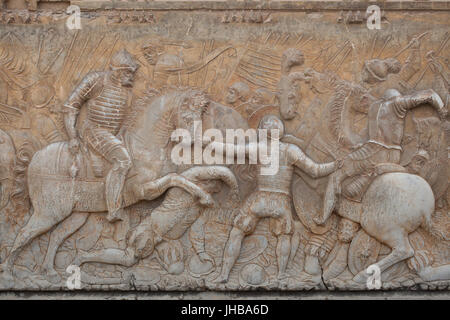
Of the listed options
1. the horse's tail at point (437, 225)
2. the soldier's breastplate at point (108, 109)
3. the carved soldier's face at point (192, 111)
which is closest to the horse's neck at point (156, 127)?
the carved soldier's face at point (192, 111)

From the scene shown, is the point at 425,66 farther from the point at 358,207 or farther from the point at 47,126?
the point at 47,126

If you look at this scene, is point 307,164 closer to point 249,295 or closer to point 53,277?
point 249,295

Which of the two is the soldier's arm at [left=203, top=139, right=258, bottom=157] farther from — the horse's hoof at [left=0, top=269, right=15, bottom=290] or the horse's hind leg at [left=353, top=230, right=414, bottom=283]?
the horse's hoof at [left=0, top=269, right=15, bottom=290]

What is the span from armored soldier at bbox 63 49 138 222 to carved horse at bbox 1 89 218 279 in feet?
0.35

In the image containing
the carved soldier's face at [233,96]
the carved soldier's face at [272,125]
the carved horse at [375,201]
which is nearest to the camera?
the carved horse at [375,201]

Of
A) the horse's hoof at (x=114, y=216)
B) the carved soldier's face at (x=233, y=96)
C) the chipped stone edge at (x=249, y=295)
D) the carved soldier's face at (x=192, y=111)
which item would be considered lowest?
the chipped stone edge at (x=249, y=295)

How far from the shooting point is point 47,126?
260 inches

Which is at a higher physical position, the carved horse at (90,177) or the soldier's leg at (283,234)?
the carved horse at (90,177)

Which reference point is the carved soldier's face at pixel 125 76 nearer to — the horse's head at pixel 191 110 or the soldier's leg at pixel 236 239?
the horse's head at pixel 191 110

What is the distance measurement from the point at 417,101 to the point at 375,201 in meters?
1.07

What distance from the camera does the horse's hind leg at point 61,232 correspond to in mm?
6484

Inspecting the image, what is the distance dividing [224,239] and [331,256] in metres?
1.08

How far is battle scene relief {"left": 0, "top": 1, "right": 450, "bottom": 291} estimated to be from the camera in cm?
641

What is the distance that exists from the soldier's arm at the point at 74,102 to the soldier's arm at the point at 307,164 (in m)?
2.06
